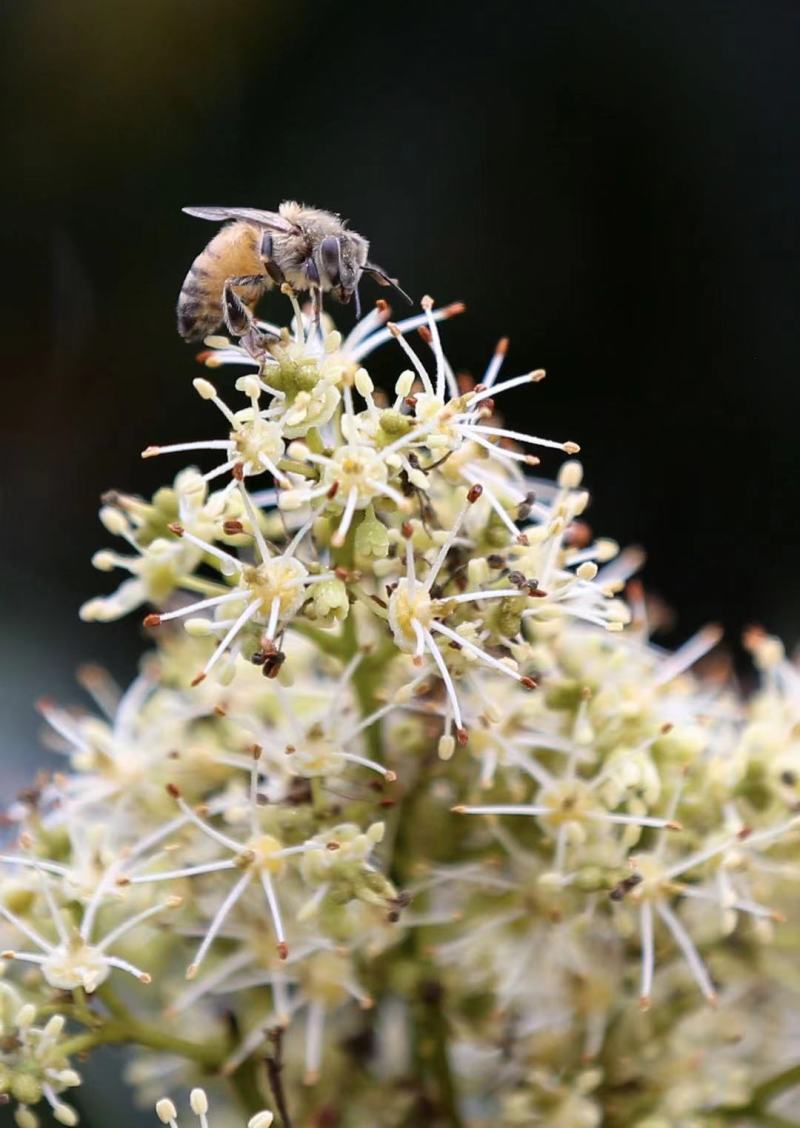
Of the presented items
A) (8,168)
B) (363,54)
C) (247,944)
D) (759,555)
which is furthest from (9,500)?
(247,944)

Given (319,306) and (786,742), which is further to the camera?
(786,742)

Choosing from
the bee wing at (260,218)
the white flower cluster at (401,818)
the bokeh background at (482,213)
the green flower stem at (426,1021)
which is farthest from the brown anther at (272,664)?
the bokeh background at (482,213)

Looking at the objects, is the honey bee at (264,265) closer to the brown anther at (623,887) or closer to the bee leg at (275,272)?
the bee leg at (275,272)

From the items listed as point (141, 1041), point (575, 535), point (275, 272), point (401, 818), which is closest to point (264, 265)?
point (275, 272)

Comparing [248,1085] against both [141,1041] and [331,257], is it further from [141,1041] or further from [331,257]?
[331,257]

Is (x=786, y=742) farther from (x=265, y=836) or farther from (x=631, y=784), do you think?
(x=265, y=836)

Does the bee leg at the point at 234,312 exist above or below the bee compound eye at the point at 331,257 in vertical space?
below

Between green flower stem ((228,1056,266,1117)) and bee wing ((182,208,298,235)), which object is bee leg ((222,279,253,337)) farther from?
green flower stem ((228,1056,266,1117))
